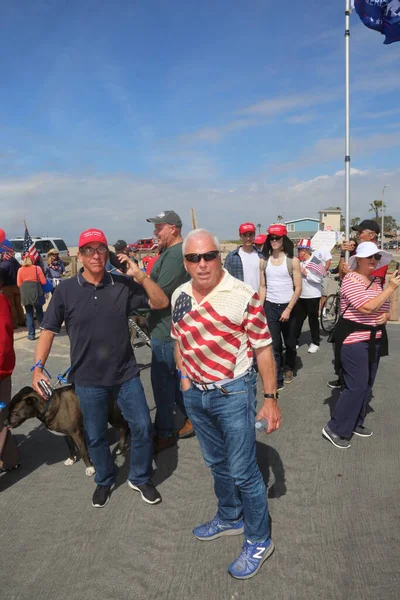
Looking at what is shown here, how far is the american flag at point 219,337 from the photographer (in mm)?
2209

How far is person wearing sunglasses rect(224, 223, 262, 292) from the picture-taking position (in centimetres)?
541

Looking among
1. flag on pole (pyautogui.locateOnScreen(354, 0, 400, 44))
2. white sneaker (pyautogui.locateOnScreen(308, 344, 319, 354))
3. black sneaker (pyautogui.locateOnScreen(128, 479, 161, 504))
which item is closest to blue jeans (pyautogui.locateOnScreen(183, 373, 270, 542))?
black sneaker (pyautogui.locateOnScreen(128, 479, 161, 504))

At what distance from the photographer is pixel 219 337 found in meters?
2.21

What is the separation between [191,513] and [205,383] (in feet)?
4.31

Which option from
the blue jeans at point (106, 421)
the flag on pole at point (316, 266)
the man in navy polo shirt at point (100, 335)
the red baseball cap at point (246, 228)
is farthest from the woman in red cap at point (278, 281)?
the blue jeans at point (106, 421)

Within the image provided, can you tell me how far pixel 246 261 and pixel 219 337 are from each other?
333 centimetres

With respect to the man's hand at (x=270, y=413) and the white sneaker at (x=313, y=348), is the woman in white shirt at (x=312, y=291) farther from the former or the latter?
the man's hand at (x=270, y=413)

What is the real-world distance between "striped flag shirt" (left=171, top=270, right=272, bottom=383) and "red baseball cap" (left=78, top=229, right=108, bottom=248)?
907mm

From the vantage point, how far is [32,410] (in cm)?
345

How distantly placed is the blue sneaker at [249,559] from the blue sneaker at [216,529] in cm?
22

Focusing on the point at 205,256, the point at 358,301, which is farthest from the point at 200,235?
the point at 358,301

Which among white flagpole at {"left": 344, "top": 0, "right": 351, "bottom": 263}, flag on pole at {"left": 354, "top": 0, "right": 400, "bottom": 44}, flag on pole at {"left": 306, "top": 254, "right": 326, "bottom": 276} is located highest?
flag on pole at {"left": 354, "top": 0, "right": 400, "bottom": 44}

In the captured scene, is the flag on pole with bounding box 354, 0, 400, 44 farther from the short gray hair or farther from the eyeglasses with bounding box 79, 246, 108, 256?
the eyeglasses with bounding box 79, 246, 108, 256

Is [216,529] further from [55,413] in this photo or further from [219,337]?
[55,413]
